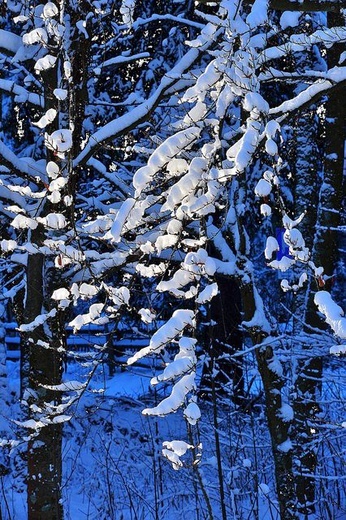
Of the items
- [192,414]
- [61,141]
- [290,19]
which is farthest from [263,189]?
[61,141]

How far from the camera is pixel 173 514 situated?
8.41 meters

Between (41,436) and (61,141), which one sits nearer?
(61,141)

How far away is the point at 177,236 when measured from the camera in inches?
135

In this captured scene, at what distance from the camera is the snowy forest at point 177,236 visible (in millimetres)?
3217

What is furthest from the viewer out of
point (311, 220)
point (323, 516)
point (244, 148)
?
point (311, 220)

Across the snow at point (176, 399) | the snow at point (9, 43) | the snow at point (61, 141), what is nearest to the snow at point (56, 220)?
the snow at point (61, 141)

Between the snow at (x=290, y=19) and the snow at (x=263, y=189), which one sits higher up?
the snow at (x=290, y=19)

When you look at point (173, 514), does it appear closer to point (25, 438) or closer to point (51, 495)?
point (51, 495)

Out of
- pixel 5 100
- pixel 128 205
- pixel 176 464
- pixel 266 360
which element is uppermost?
pixel 5 100

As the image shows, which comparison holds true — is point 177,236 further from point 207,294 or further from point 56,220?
point 56,220

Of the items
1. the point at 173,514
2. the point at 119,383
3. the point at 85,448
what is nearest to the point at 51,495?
the point at 173,514

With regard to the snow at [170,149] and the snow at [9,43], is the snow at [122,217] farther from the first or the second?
the snow at [9,43]

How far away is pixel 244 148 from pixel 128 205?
0.73 m

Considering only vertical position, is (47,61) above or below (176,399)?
above
